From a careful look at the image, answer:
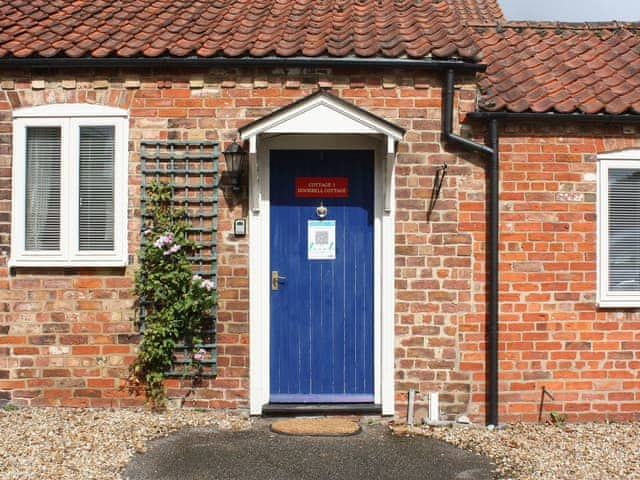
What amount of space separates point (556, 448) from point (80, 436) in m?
4.14

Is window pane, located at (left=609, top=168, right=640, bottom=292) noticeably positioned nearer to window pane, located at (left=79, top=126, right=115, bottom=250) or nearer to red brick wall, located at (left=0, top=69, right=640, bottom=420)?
red brick wall, located at (left=0, top=69, right=640, bottom=420)

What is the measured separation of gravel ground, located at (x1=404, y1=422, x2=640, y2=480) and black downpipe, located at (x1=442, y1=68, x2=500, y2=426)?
41 cm

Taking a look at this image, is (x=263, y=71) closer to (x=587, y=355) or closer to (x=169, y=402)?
(x=169, y=402)

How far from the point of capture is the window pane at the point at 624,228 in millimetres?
6602

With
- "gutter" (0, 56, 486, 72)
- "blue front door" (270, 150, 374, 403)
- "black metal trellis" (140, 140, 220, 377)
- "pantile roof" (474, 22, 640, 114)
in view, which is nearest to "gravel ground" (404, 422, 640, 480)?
"blue front door" (270, 150, 374, 403)

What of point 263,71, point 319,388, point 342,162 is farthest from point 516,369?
point 263,71

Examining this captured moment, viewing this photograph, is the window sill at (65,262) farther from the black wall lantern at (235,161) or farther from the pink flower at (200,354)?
the black wall lantern at (235,161)

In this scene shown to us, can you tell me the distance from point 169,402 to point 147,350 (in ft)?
1.87

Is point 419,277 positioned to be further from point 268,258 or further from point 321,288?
point 268,258

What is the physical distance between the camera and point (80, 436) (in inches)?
218

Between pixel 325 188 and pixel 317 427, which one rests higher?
pixel 325 188


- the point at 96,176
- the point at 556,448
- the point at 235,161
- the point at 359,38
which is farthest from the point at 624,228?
the point at 96,176

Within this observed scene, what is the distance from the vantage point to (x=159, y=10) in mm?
7500

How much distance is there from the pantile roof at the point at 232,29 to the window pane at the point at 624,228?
81.4 inches
